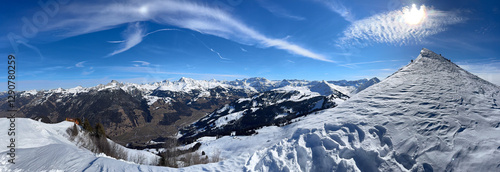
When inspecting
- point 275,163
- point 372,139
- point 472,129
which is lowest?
point 275,163

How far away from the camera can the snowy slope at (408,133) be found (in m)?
10.9

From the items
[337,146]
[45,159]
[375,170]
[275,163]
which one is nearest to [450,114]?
[375,170]

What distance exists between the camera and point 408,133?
12797mm

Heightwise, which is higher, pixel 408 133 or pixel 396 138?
pixel 408 133

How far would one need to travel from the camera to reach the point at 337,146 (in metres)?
14.0

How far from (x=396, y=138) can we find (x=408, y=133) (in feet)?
2.97

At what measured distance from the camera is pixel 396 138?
1282 centimetres

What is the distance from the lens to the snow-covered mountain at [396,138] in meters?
11.1

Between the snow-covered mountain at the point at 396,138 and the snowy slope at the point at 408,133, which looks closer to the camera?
the snowy slope at the point at 408,133

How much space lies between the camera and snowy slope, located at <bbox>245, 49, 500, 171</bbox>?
35.7 ft

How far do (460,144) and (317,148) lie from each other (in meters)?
8.30

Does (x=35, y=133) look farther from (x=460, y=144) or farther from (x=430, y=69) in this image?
(x=430, y=69)

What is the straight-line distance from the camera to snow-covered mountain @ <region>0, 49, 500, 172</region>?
11.1 metres

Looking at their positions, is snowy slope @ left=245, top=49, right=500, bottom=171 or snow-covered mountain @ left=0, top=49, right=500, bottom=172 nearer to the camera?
snowy slope @ left=245, top=49, right=500, bottom=171
